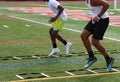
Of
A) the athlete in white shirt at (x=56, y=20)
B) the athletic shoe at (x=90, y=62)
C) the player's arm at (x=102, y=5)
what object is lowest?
the athletic shoe at (x=90, y=62)

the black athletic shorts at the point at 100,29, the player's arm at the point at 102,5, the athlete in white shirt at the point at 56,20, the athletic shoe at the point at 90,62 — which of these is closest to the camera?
the player's arm at the point at 102,5

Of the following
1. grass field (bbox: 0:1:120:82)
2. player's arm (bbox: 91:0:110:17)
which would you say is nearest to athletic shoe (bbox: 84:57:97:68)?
grass field (bbox: 0:1:120:82)

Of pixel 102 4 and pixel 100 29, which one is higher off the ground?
pixel 102 4

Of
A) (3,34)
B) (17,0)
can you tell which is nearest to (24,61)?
(3,34)

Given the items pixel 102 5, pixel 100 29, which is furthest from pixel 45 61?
pixel 102 5

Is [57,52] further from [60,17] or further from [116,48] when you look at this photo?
[116,48]

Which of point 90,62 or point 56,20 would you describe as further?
point 56,20

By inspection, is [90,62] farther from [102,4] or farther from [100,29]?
[102,4]

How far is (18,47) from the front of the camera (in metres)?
12.8

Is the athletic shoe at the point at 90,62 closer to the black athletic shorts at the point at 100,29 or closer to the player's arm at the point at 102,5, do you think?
the black athletic shorts at the point at 100,29

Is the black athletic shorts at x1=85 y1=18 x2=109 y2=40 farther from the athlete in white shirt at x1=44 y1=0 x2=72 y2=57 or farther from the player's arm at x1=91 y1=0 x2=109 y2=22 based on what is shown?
the athlete in white shirt at x1=44 y1=0 x2=72 y2=57

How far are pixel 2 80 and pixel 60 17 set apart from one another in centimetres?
371

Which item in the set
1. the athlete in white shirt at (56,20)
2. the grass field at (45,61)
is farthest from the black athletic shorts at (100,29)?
the athlete in white shirt at (56,20)

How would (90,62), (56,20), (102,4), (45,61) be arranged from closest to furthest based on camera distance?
(102,4) → (90,62) → (45,61) → (56,20)
